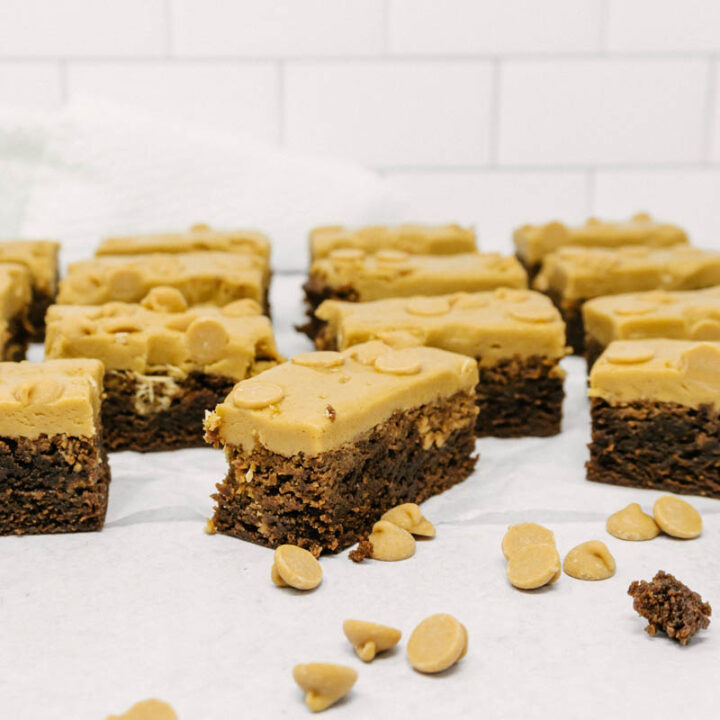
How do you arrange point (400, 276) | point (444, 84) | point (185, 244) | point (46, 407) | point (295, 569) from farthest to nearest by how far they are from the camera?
point (444, 84)
point (185, 244)
point (400, 276)
point (46, 407)
point (295, 569)

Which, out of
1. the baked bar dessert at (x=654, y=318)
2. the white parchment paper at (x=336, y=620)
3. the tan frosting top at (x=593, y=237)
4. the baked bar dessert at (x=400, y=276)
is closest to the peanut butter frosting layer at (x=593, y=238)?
the tan frosting top at (x=593, y=237)

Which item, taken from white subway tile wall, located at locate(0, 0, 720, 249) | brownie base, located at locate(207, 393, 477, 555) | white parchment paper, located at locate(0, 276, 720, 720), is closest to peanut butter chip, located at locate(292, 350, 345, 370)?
brownie base, located at locate(207, 393, 477, 555)

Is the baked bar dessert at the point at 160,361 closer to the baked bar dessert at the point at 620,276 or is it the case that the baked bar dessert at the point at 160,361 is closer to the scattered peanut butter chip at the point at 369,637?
the scattered peanut butter chip at the point at 369,637

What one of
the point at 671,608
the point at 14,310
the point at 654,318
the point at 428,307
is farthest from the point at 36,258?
the point at 671,608

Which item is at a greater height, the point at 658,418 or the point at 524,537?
the point at 658,418

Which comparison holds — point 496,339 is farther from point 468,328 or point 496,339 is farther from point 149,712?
point 149,712

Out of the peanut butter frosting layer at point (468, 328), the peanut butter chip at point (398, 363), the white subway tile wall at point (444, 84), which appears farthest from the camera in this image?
the white subway tile wall at point (444, 84)
